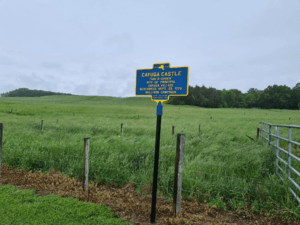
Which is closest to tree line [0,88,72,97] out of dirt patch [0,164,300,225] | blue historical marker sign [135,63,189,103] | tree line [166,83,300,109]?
tree line [166,83,300,109]

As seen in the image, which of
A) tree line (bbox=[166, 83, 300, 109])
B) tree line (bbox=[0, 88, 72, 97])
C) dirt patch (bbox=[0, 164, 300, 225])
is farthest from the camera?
tree line (bbox=[0, 88, 72, 97])

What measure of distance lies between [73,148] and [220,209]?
19.5ft

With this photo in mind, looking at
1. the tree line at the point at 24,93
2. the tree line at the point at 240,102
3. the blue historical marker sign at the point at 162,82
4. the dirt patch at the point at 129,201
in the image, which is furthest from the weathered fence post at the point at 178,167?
the tree line at the point at 24,93

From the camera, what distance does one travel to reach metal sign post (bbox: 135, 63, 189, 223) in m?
3.82

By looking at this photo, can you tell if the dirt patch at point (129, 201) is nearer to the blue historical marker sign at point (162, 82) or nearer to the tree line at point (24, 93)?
the blue historical marker sign at point (162, 82)

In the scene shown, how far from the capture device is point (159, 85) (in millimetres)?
4055

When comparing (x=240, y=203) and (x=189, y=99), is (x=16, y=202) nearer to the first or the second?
(x=240, y=203)

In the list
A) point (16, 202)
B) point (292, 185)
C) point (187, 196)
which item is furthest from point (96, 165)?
point (292, 185)

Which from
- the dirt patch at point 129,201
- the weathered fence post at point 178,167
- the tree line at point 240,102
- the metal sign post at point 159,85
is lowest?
the dirt patch at point 129,201

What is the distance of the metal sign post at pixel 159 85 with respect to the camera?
12.5 feet

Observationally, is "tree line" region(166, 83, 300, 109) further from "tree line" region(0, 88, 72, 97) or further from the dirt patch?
"tree line" region(0, 88, 72, 97)

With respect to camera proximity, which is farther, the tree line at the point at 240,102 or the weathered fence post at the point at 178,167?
the tree line at the point at 240,102

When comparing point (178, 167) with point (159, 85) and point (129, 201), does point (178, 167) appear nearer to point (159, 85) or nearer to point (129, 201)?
point (129, 201)

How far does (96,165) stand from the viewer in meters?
6.25
